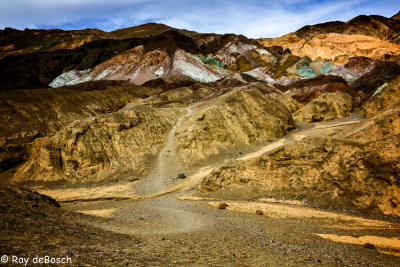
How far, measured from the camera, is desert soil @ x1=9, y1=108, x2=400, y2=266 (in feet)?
19.4

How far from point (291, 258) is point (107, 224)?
21.3 feet

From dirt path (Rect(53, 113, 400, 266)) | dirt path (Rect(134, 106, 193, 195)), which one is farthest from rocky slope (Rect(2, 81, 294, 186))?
dirt path (Rect(53, 113, 400, 266))

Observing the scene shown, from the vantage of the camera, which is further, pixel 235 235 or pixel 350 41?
pixel 350 41

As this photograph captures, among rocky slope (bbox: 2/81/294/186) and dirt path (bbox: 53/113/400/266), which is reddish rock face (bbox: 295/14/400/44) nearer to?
rocky slope (bbox: 2/81/294/186)

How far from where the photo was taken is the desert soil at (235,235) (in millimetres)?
5898

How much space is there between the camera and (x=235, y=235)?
860 centimetres

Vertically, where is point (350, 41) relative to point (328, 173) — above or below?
above

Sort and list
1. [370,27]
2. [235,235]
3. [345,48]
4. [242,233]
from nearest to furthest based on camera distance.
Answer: [235,235]
[242,233]
[345,48]
[370,27]

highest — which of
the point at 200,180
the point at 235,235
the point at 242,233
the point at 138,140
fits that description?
A: the point at 138,140

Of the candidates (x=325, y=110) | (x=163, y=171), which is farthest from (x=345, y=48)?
(x=163, y=171)

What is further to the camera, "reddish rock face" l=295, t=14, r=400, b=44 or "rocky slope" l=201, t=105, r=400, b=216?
"reddish rock face" l=295, t=14, r=400, b=44

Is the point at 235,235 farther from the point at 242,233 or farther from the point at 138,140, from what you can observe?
the point at 138,140

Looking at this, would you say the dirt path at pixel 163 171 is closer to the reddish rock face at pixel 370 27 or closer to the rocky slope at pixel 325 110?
the rocky slope at pixel 325 110

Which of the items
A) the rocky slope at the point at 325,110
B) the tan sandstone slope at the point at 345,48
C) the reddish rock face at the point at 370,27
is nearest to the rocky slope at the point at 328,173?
the rocky slope at the point at 325,110
